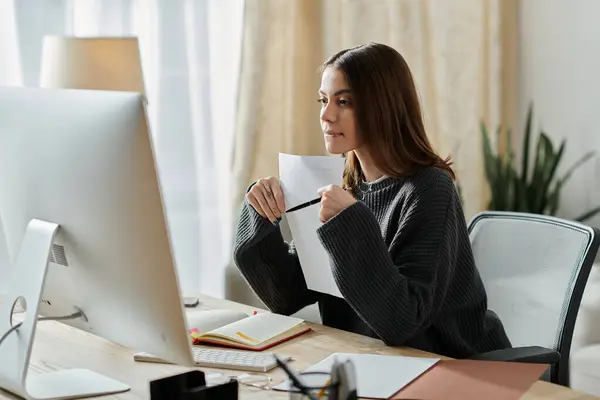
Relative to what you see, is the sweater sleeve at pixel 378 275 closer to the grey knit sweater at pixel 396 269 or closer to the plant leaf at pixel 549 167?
the grey knit sweater at pixel 396 269

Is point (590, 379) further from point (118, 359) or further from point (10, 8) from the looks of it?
point (10, 8)

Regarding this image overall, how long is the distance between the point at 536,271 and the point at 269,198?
62 cm

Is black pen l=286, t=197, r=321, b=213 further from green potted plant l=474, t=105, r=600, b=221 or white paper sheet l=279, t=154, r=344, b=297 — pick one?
green potted plant l=474, t=105, r=600, b=221

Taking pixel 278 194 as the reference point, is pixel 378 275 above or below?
below

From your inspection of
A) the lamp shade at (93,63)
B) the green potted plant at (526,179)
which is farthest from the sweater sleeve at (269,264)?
the green potted plant at (526,179)

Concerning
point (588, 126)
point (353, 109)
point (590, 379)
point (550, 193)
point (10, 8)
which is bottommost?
point (590, 379)

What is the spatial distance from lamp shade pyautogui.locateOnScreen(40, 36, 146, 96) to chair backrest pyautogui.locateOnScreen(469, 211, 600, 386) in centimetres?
101

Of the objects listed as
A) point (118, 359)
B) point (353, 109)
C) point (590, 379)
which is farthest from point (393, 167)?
point (590, 379)

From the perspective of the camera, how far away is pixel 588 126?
3646 mm

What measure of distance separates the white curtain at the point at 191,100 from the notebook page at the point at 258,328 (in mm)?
1407

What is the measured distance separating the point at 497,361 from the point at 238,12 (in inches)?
77.2

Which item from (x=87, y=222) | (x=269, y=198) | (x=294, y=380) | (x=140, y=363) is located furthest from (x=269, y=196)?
(x=294, y=380)

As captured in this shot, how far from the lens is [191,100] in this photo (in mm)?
3203

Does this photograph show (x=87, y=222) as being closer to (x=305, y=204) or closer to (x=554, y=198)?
(x=305, y=204)
